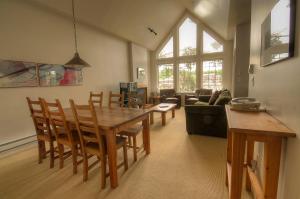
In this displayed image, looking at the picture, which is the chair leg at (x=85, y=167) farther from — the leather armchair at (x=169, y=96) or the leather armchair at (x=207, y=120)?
the leather armchair at (x=169, y=96)

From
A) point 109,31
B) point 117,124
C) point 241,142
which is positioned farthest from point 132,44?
point 241,142

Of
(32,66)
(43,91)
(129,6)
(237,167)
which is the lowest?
(237,167)

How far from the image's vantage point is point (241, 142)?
1.14 metres

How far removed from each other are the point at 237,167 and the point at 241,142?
21cm

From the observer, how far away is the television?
95 cm

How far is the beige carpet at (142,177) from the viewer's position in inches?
68.6

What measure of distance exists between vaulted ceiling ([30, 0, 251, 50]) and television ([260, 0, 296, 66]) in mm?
2279

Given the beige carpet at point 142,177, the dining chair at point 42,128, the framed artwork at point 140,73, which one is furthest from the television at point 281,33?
the framed artwork at point 140,73

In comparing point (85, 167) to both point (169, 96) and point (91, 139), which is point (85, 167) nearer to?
point (91, 139)

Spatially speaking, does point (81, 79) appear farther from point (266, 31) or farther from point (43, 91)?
point (266, 31)

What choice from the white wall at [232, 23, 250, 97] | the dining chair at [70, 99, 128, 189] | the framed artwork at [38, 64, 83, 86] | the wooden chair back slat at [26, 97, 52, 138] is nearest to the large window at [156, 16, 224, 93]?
the white wall at [232, 23, 250, 97]

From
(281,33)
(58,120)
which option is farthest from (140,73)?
(281,33)

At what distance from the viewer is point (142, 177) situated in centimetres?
202

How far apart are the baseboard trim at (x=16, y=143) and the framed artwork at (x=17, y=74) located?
3.45 feet
